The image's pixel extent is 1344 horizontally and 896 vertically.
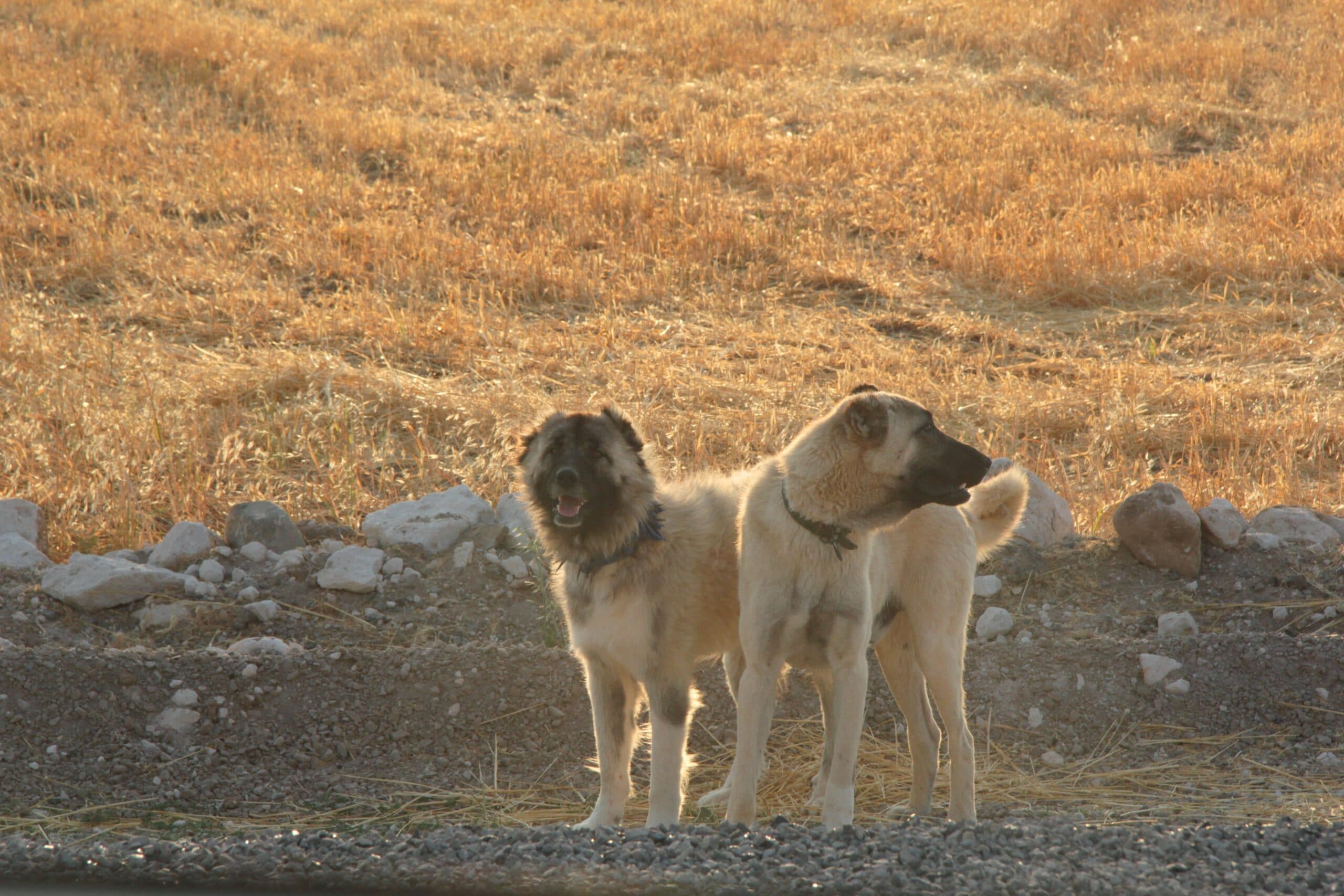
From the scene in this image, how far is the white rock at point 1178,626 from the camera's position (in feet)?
21.5

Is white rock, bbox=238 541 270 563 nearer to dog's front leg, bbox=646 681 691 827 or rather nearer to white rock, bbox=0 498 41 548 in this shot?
white rock, bbox=0 498 41 548

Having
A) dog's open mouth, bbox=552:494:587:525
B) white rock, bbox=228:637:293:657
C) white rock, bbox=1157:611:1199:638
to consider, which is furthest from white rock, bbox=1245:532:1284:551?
white rock, bbox=228:637:293:657

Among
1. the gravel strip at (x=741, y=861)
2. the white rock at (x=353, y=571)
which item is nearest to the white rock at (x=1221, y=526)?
the gravel strip at (x=741, y=861)

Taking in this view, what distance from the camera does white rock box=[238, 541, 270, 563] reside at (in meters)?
7.12

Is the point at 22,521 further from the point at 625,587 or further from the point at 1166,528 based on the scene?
the point at 1166,528

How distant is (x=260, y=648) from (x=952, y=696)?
3.28 metres

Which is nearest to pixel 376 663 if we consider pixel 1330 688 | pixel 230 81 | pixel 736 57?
pixel 1330 688

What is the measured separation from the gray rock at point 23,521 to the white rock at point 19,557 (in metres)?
0.11

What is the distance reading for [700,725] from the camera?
20.3 feet

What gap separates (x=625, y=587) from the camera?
4.89 metres

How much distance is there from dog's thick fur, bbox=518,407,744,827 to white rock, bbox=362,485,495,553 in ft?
7.66

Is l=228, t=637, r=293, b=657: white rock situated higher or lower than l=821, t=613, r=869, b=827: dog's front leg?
lower

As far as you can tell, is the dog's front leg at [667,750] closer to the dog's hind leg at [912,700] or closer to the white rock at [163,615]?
the dog's hind leg at [912,700]

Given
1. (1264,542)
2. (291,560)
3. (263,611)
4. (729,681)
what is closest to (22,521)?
(291,560)
